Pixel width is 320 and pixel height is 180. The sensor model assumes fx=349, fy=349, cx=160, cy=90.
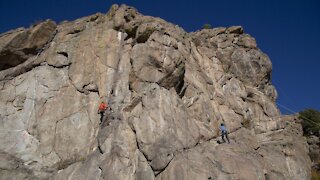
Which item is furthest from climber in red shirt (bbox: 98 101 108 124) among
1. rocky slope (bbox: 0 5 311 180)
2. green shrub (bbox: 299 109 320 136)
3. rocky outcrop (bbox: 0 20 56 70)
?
green shrub (bbox: 299 109 320 136)

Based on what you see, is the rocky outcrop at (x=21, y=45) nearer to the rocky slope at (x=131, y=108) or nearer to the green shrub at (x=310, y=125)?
the rocky slope at (x=131, y=108)

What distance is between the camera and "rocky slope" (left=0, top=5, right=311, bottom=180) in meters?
25.0

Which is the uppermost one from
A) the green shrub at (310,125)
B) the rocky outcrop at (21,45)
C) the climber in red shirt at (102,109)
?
the green shrub at (310,125)

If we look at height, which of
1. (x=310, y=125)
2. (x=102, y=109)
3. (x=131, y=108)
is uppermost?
(x=310, y=125)

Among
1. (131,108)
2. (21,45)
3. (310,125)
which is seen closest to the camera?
(131,108)

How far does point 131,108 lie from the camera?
27406 millimetres

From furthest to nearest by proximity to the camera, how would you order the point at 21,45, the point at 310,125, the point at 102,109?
the point at 310,125
the point at 21,45
the point at 102,109

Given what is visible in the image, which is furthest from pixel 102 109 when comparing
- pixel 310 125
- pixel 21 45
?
pixel 310 125

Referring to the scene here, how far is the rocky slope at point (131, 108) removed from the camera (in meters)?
25.0

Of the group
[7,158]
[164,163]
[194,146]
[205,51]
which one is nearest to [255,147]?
[194,146]

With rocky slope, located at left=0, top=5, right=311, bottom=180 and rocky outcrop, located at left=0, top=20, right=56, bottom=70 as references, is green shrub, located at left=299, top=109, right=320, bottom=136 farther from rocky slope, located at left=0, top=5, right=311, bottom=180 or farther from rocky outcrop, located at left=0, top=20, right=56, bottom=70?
rocky outcrop, located at left=0, top=20, right=56, bottom=70

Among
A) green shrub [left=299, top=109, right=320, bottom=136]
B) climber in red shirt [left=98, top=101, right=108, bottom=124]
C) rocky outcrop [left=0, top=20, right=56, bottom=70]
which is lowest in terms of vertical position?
climber in red shirt [left=98, top=101, right=108, bottom=124]

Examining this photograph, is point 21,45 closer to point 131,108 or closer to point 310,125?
point 131,108

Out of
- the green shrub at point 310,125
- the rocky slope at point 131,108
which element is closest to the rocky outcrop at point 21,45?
the rocky slope at point 131,108
